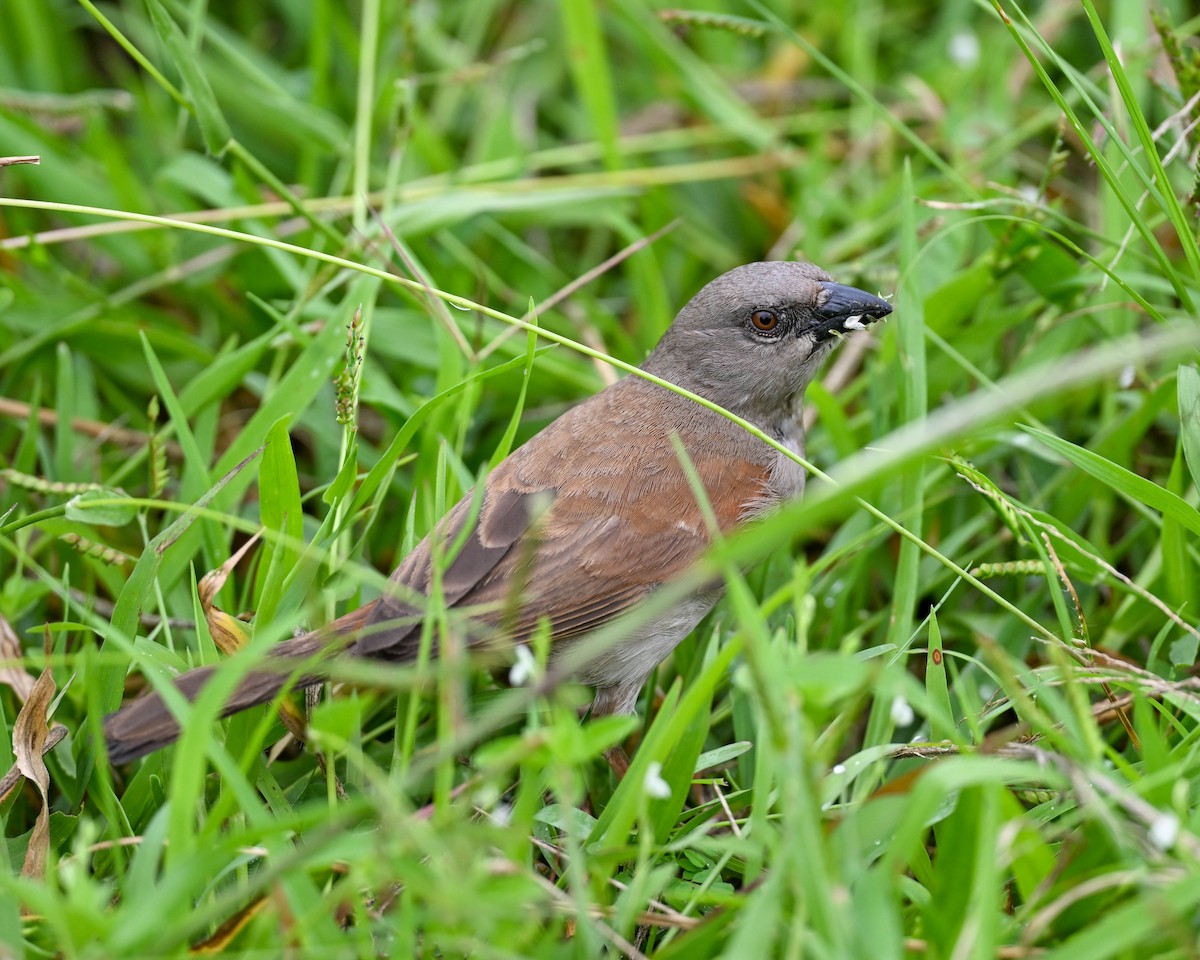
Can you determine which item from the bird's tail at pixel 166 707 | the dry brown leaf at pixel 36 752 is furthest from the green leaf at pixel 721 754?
the dry brown leaf at pixel 36 752

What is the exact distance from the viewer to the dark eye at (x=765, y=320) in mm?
3141

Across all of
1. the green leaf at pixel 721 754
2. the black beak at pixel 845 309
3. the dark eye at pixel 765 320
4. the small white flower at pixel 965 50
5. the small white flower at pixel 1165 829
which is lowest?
the green leaf at pixel 721 754

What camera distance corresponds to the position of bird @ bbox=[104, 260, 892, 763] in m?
2.44

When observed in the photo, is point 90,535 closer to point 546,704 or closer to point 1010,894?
point 546,704

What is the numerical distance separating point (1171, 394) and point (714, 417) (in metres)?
1.20

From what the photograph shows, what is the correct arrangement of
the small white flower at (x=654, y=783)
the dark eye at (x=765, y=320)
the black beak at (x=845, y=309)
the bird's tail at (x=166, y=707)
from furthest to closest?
1. the dark eye at (x=765, y=320)
2. the black beak at (x=845, y=309)
3. the bird's tail at (x=166, y=707)
4. the small white flower at (x=654, y=783)

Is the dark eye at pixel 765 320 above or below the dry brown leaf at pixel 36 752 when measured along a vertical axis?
above

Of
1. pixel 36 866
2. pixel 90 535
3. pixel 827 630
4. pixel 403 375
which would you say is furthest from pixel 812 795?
pixel 403 375

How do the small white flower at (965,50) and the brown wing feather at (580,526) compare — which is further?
the small white flower at (965,50)

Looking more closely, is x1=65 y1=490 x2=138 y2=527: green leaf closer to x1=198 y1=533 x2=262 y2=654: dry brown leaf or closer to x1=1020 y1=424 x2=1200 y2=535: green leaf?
x1=198 y1=533 x2=262 y2=654: dry brown leaf

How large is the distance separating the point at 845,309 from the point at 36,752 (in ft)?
7.12

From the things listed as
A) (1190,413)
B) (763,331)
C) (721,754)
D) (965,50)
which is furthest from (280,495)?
(965,50)

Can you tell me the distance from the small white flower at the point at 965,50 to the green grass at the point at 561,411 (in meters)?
0.02

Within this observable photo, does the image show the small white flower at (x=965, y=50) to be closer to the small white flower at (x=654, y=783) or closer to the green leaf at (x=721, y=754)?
the green leaf at (x=721, y=754)
